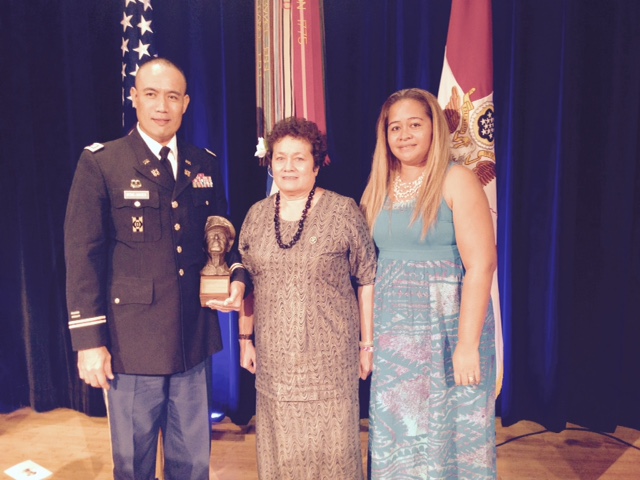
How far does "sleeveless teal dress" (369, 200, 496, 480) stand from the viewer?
1658 millimetres

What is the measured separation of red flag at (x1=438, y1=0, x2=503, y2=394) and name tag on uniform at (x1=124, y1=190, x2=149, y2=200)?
58.2 inches

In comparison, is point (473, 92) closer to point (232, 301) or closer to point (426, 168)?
point (426, 168)

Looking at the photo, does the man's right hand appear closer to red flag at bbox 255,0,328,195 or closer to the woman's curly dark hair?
the woman's curly dark hair

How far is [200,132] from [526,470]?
8.31ft

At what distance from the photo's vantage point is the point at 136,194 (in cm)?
160

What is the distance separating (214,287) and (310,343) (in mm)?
386

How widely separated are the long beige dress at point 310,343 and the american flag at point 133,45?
43.5 inches

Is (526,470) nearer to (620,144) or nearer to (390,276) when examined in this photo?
(390,276)

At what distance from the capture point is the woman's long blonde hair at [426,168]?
164 centimetres

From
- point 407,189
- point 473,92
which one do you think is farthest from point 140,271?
point 473,92

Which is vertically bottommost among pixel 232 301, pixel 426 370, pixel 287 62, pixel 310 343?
pixel 426 370

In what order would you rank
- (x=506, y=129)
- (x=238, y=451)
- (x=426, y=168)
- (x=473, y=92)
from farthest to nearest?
(x=506, y=129) → (x=238, y=451) → (x=473, y=92) → (x=426, y=168)

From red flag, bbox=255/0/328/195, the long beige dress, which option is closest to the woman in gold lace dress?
the long beige dress

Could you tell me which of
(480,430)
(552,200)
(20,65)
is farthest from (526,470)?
(20,65)
